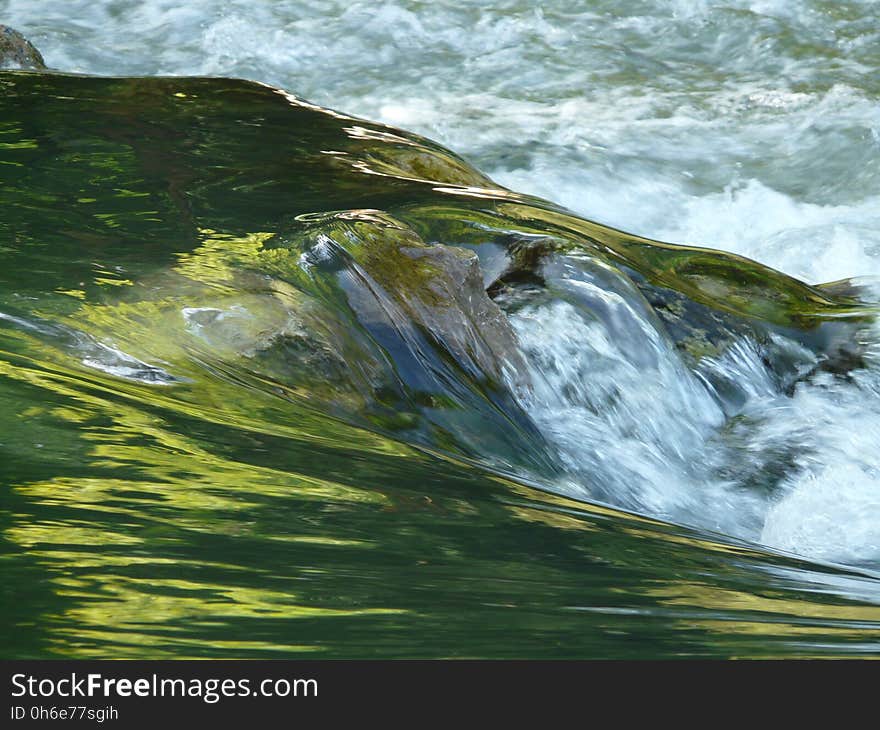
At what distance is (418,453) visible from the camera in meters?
2.86

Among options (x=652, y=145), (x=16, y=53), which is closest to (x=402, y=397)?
(x=16, y=53)

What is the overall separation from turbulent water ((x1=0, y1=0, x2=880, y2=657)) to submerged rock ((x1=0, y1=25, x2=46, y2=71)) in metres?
1.07

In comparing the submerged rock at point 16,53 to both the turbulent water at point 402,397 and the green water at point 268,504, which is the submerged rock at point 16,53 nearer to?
the turbulent water at point 402,397

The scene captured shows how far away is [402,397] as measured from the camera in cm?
332

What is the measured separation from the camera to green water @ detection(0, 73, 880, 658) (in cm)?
183

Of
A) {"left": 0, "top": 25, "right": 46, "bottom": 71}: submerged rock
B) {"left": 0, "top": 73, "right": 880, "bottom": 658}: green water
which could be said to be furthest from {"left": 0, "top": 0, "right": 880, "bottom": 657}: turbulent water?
{"left": 0, "top": 25, "right": 46, "bottom": 71}: submerged rock

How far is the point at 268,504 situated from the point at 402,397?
1.08 m

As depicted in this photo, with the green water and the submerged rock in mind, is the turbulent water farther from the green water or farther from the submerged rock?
the submerged rock

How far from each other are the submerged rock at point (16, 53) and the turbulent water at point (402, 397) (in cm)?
107

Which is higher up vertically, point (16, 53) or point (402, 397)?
point (16, 53)

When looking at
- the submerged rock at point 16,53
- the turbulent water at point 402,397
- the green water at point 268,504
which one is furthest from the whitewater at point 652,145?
the submerged rock at point 16,53

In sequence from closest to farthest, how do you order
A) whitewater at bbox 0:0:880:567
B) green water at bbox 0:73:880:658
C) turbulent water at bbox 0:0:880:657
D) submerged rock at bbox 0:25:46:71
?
green water at bbox 0:73:880:658, turbulent water at bbox 0:0:880:657, whitewater at bbox 0:0:880:567, submerged rock at bbox 0:25:46:71

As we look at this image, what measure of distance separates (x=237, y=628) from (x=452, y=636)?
0.31 meters

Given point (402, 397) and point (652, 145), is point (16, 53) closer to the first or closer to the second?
point (652, 145)
